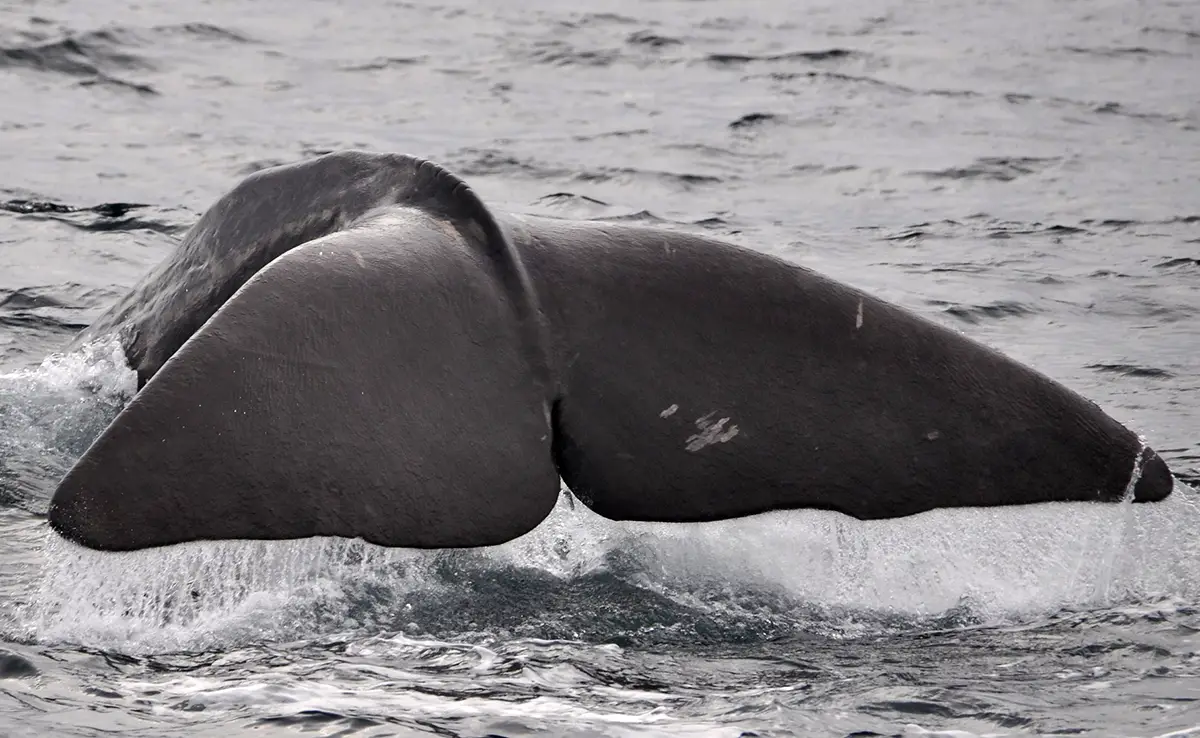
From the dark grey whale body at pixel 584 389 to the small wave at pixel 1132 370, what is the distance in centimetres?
402

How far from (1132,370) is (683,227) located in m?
4.07

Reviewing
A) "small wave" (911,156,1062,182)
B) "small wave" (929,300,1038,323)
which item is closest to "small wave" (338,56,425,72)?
"small wave" (911,156,1062,182)

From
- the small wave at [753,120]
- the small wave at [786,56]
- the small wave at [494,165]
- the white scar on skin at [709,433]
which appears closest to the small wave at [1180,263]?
the small wave at [494,165]

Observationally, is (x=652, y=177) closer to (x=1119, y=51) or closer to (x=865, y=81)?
(x=865, y=81)

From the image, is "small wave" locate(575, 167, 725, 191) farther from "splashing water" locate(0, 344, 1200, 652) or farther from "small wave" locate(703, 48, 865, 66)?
"splashing water" locate(0, 344, 1200, 652)


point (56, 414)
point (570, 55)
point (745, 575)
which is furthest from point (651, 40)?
point (745, 575)

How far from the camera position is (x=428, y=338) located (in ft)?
13.6

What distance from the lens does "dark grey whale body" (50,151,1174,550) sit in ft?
12.7

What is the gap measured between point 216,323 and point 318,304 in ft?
0.84

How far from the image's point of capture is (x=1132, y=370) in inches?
334

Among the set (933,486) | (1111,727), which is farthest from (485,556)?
(1111,727)

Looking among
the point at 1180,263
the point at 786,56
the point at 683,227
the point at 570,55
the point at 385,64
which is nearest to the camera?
the point at 1180,263

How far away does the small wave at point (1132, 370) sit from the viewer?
8.38 metres

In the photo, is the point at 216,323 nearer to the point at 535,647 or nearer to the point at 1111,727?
the point at 535,647
